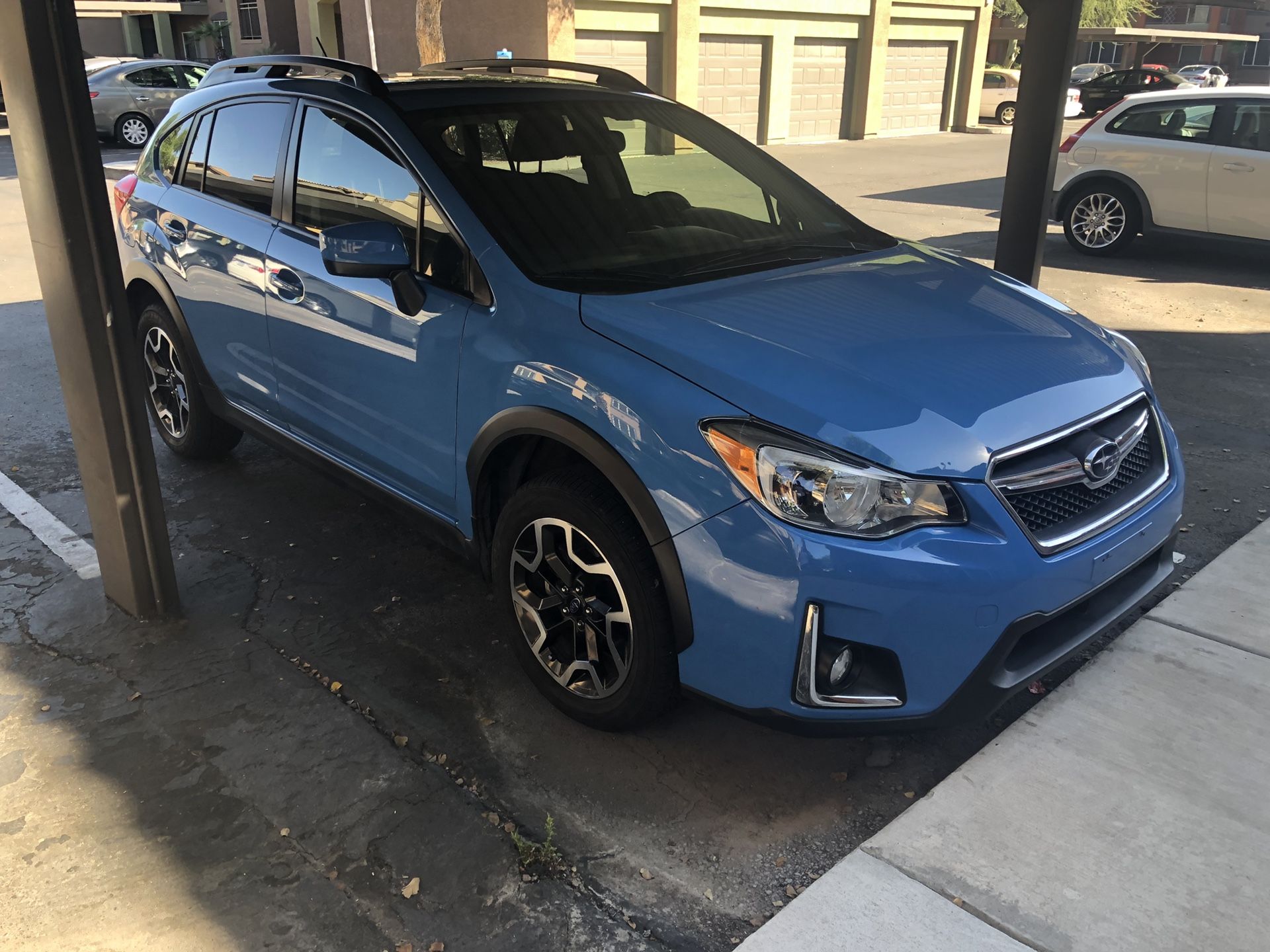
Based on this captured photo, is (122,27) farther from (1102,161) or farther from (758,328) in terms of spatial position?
(758,328)

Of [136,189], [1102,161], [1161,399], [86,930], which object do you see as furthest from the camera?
[1102,161]

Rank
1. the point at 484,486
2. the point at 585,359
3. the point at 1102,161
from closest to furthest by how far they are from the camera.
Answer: the point at 585,359
the point at 484,486
the point at 1102,161

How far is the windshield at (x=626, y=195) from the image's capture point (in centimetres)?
321

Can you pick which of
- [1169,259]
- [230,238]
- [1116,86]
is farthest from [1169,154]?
[1116,86]

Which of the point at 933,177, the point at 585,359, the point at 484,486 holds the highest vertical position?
the point at 585,359

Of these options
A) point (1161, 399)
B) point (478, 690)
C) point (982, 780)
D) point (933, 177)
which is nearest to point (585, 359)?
point (478, 690)

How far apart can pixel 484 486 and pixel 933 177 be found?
15941 millimetres

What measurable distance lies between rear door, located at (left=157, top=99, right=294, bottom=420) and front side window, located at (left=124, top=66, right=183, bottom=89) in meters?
17.1

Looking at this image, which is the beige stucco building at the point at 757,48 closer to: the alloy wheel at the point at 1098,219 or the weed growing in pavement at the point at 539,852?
the alloy wheel at the point at 1098,219

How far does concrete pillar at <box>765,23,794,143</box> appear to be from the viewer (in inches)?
928

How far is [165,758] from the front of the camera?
302 cm

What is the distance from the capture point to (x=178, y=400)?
504 centimetres

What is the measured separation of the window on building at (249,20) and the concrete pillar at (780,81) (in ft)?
67.2

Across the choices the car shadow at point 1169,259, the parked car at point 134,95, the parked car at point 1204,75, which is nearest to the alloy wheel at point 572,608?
the car shadow at point 1169,259
